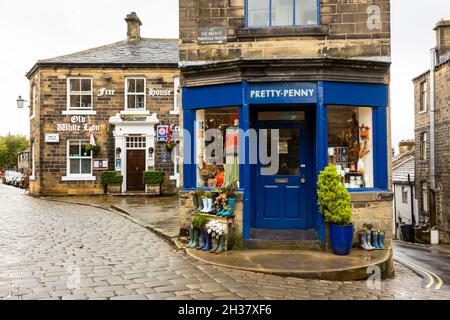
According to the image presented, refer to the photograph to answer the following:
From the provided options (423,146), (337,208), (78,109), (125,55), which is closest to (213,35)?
(337,208)

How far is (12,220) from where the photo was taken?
13.1m

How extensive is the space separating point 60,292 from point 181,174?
4231 millimetres

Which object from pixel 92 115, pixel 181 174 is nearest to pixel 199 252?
pixel 181 174

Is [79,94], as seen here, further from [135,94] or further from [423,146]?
[423,146]

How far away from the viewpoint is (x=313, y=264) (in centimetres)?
721

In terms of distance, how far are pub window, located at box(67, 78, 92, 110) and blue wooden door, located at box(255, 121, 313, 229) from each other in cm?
1608

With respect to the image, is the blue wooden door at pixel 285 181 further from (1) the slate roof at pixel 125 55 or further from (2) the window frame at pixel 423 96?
(2) the window frame at pixel 423 96

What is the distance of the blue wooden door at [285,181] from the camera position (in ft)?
30.3

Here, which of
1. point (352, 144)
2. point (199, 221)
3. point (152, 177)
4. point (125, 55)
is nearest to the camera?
point (199, 221)

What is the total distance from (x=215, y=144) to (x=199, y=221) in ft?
6.41

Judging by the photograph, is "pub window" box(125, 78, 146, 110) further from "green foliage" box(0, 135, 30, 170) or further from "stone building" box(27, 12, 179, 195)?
"green foliage" box(0, 135, 30, 170)

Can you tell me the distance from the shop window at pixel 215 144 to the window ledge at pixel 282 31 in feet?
5.37

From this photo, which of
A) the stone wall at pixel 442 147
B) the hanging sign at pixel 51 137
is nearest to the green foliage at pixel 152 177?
the hanging sign at pixel 51 137
